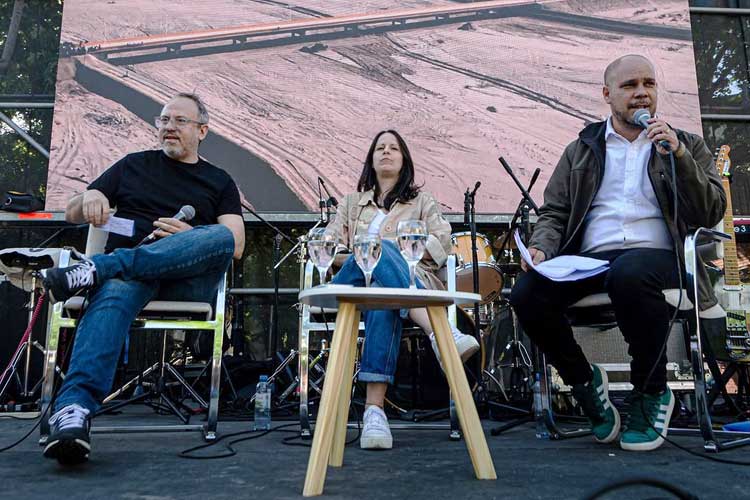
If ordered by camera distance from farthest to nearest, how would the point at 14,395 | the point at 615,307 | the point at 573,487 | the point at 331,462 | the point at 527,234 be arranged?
the point at 14,395 → the point at 527,234 → the point at 615,307 → the point at 331,462 → the point at 573,487

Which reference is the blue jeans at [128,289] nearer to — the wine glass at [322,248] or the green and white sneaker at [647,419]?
the wine glass at [322,248]

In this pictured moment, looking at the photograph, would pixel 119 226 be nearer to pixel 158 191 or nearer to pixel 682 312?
pixel 158 191

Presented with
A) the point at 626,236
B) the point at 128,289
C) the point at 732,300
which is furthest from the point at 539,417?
the point at 732,300

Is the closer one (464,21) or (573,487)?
(573,487)

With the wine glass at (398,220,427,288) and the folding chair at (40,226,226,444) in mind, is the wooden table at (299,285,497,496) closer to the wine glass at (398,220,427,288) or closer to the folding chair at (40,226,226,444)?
the wine glass at (398,220,427,288)

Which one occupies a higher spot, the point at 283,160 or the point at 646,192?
the point at 283,160

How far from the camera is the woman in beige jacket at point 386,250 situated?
1.96m

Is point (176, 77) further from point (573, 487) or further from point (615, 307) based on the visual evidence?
point (573, 487)

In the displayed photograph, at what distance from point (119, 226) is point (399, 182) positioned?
1.11 meters

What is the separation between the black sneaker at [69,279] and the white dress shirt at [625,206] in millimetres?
1525

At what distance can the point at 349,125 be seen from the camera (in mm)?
4371

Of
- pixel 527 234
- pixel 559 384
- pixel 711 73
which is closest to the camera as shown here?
pixel 527 234

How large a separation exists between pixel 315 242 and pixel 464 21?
3688 millimetres

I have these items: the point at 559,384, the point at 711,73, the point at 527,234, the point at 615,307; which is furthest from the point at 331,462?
the point at 711,73
